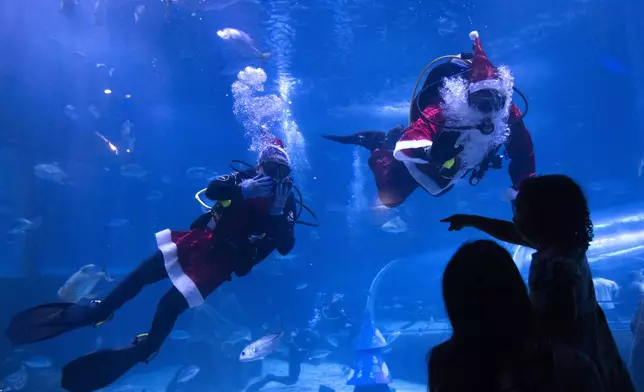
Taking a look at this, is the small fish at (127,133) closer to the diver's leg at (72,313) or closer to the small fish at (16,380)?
the small fish at (16,380)

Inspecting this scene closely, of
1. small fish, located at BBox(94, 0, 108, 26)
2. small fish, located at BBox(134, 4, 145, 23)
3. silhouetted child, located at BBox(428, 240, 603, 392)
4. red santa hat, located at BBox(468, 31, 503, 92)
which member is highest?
small fish, located at BBox(94, 0, 108, 26)

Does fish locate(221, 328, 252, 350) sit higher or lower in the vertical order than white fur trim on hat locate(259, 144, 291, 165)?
lower

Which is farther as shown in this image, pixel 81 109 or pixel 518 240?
pixel 81 109

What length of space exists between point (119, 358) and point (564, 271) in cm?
503

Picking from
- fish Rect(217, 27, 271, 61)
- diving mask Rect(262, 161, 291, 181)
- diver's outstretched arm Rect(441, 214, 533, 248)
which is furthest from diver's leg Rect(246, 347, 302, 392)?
diver's outstretched arm Rect(441, 214, 533, 248)

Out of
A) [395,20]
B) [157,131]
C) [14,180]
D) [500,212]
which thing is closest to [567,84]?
[395,20]

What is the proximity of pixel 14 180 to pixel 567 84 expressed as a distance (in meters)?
39.9

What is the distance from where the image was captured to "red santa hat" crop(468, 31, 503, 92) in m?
4.38

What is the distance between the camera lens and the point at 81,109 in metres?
23.2

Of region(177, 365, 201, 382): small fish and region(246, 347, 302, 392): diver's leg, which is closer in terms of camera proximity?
region(177, 365, 201, 382): small fish

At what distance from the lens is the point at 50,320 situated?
5.01 meters

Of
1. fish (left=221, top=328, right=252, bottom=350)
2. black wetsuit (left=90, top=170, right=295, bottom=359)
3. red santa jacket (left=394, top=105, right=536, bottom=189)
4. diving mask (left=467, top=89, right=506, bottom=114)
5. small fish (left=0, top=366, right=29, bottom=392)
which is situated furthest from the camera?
fish (left=221, top=328, right=252, bottom=350)

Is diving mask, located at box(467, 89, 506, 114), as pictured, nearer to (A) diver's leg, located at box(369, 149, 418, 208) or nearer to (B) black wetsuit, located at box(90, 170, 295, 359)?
(A) diver's leg, located at box(369, 149, 418, 208)

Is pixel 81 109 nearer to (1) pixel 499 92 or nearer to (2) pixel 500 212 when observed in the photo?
(1) pixel 499 92
